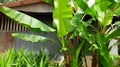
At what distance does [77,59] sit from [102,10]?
3.10 ft

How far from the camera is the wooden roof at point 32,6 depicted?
554cm

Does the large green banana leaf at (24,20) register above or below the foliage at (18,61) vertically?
above

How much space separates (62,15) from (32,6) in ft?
5.67

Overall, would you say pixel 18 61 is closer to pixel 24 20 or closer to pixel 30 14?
pixel 24 20

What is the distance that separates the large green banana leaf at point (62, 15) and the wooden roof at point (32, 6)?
1468mm

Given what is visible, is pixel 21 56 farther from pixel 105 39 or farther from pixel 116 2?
pixel 116 2

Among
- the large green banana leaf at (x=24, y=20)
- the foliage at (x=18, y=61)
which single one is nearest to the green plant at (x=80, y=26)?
the large green banana leaf at (x=24, y=20)

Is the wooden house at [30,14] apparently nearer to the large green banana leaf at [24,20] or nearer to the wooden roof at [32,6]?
the wooden roof at [32,6]

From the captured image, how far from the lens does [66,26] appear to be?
13.5 feet

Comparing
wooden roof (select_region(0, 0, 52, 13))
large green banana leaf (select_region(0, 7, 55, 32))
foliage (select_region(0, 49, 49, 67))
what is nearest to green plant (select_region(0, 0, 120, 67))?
large green banana leaf (select_region(0, 7, 55, 32))

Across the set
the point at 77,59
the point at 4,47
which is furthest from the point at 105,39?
the point at 4,47

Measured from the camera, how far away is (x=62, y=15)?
13.1 ft

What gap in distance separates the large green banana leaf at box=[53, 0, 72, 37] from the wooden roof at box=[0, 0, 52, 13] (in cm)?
147

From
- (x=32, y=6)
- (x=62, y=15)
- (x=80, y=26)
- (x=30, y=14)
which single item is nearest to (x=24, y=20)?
(x=62, y=15)
